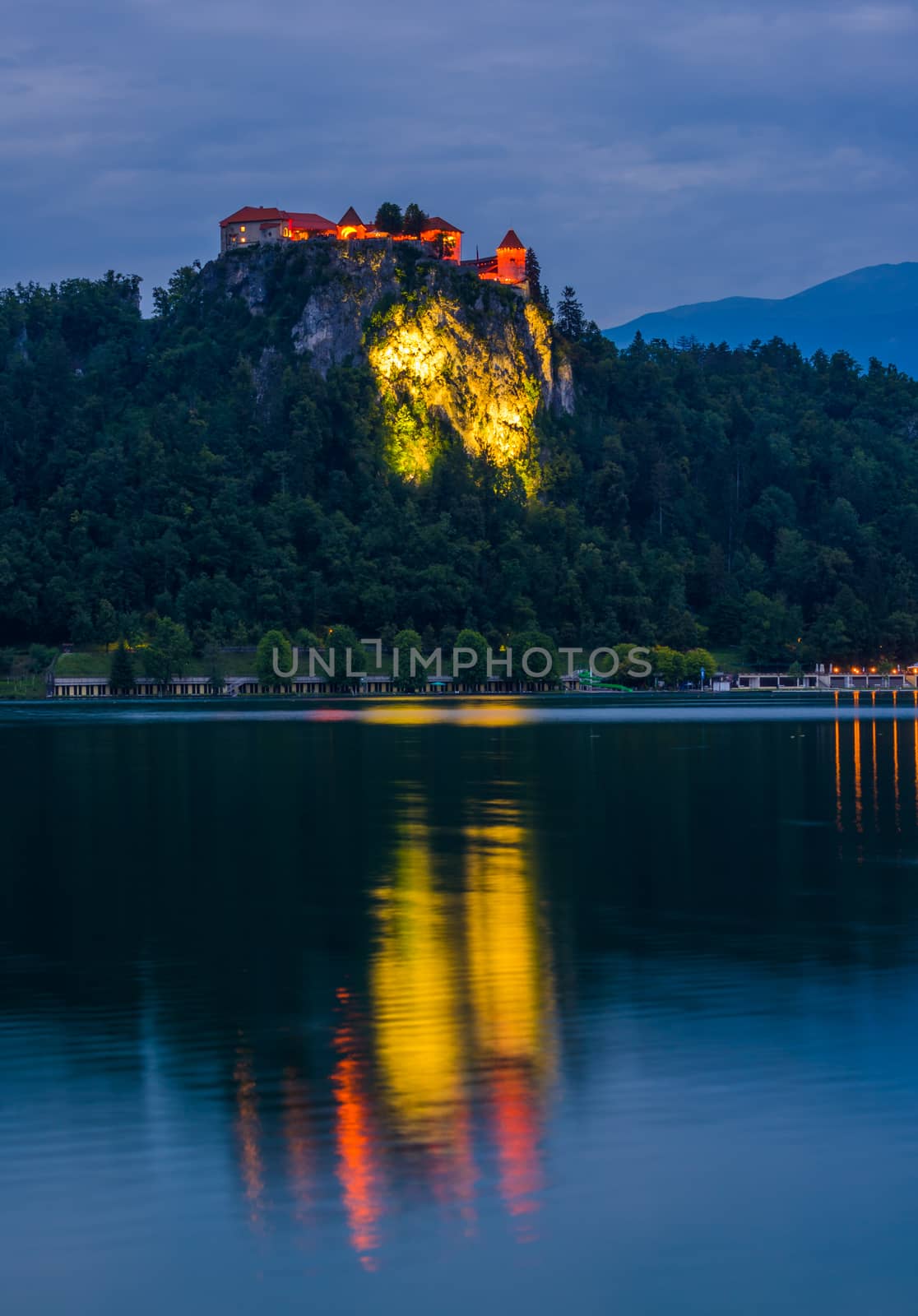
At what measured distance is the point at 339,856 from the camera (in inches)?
1547

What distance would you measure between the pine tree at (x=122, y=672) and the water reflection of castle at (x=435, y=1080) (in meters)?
161

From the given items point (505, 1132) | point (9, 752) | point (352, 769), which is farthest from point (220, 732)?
point (505, 1132)

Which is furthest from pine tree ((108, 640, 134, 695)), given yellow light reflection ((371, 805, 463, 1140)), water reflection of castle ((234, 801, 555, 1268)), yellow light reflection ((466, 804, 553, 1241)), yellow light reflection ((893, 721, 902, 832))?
water reflection of castle ((234, 801, 555, 1268))

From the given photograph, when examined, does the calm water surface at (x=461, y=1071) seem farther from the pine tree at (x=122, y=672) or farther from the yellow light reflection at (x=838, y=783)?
the pine tree at (x=122, y=672)

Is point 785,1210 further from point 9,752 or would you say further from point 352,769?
point 9,752

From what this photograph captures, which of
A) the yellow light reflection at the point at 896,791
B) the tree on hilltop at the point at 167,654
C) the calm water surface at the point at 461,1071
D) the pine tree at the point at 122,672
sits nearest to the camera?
the calm water surface at the point at 461,1071

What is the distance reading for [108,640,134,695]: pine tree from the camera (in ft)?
612

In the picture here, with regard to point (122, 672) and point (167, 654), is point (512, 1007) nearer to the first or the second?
point (167, 654)

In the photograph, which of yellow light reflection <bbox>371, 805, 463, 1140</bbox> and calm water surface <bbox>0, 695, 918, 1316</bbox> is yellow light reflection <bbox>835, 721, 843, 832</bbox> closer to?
calm water surface <bbox>0, 695, 918, 1316</bbox>

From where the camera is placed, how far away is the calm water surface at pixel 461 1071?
1265 cm

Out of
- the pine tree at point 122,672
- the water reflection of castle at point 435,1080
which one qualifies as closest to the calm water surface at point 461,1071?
the water reflection of castle at point 435,1080

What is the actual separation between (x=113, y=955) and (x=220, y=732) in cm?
7978

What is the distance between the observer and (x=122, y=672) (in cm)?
18738

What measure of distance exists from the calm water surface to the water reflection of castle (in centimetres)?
5
